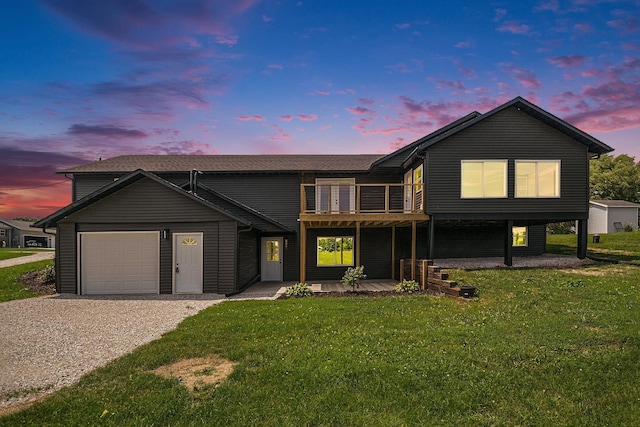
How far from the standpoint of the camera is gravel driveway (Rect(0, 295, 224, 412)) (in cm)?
590

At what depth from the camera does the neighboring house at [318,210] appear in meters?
14.4

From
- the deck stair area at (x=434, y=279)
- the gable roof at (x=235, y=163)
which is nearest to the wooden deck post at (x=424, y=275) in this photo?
the deck stair area at (x=434, y=279)

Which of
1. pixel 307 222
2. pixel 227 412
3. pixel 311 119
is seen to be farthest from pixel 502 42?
pixel 227 412

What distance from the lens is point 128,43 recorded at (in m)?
15.0

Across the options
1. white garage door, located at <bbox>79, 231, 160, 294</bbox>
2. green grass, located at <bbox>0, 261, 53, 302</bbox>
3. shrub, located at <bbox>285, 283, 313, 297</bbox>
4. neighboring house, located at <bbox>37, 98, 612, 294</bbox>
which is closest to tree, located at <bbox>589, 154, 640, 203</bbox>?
neighboring house, located at <bbox>37, 98, 612, 294</bbox>

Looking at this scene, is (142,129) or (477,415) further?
(142,129)

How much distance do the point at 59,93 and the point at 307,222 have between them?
12.7m

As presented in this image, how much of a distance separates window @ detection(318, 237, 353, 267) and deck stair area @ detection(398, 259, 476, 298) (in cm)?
339

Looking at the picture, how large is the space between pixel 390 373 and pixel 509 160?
13.3 meters

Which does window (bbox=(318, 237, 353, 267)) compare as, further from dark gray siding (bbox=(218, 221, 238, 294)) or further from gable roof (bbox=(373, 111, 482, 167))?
dark gray siding (bbox=(218, 221, 238, 294))

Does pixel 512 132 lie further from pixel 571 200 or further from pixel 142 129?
pixel 142 129

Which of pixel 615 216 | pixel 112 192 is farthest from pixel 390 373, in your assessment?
pixel 615 216

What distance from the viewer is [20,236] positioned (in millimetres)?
56156

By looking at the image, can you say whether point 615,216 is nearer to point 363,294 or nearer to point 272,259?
point 363,294
